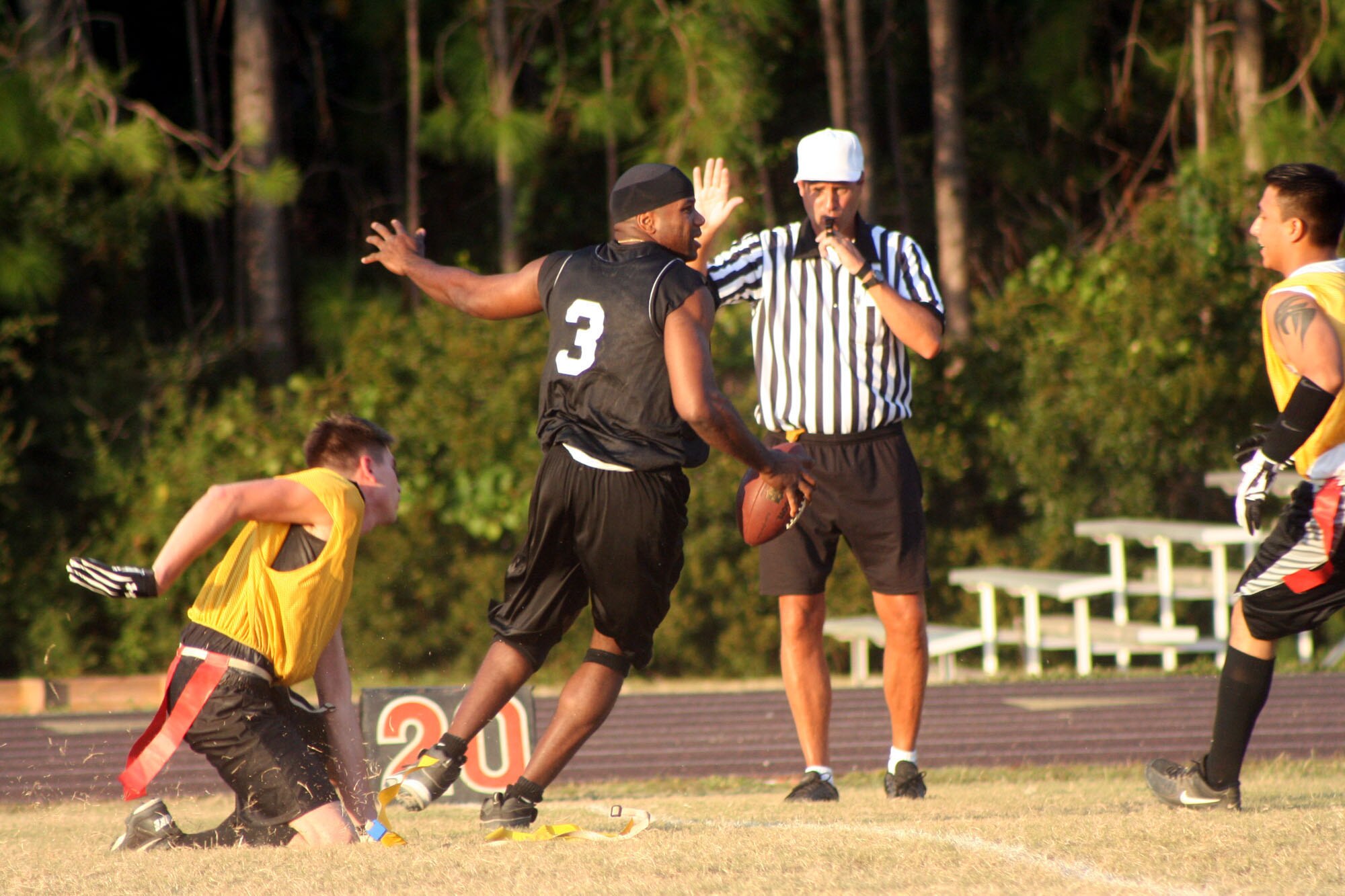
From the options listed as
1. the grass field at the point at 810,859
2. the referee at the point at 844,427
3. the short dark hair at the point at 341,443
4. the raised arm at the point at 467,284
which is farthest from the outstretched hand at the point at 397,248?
the grass field at the point at 810,859

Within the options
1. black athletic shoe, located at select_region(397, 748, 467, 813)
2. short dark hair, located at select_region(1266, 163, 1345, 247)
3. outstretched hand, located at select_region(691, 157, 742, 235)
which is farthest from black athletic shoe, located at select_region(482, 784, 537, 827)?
short dark hair, located at select_region(1266, 163, 1345, 247)

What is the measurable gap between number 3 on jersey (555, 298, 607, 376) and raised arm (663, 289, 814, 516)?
0.66 feet

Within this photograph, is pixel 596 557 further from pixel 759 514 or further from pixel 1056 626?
pixel 1056 626

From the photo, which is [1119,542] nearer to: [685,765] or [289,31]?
[685,765]

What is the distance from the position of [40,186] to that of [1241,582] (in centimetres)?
932

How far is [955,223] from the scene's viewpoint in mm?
12930

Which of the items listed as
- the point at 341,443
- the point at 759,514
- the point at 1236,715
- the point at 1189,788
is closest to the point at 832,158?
the point at 759,514

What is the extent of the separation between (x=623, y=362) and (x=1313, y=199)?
2.01m

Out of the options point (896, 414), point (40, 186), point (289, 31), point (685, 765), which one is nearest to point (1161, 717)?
point (685, 765)

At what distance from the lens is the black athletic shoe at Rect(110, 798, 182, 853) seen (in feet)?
13.7

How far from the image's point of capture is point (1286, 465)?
13.9 ft

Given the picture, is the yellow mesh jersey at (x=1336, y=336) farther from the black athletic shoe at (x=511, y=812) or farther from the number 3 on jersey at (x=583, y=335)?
the black athletic shoe at (x=511, y=812)

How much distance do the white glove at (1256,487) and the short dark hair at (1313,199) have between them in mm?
675

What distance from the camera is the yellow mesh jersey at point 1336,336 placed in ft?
13.5
